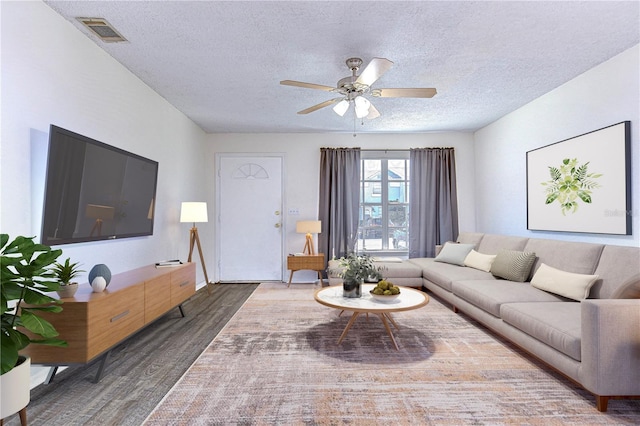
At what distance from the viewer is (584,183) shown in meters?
3.15

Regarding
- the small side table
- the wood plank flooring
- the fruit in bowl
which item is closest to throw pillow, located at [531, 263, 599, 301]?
the fruit in bowl

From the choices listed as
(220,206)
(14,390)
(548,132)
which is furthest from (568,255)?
(220,206)

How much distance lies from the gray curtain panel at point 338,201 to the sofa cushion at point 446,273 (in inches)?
49.4

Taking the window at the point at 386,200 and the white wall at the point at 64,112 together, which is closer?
the white wall at the point at 64,112

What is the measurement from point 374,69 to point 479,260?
2.85m

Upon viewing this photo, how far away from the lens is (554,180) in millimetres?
3561

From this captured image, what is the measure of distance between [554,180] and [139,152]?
4518 millimetres

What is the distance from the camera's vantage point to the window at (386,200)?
551cm

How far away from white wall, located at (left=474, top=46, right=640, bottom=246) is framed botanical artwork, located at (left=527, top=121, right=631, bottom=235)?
6 centimetres

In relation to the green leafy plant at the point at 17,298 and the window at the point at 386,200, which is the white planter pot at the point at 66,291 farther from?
the window at the point at 386,200

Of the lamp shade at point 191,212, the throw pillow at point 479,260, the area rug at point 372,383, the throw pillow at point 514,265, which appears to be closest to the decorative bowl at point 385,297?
the area rug at point 372,383

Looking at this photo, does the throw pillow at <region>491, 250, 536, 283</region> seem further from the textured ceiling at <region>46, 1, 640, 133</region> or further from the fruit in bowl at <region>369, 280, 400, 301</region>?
the textured ceiling at <region>46, 1, 640, 133</region>

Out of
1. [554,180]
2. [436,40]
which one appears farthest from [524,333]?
[436,40]

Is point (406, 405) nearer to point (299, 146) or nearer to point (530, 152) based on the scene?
point (530, 152)
